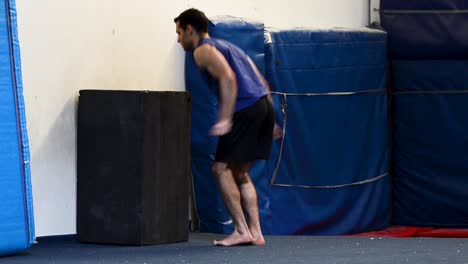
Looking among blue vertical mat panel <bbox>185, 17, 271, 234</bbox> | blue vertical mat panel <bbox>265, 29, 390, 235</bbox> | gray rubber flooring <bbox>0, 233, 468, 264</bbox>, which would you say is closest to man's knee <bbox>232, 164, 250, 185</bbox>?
gray rubber flooring <bbox>0, 233, 468, 264</bbox>

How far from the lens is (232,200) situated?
21.0 ft

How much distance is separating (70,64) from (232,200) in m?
1.34

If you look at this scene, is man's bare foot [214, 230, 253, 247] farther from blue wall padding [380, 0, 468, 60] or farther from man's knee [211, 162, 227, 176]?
blue wall padding [380, 0, 468, 60]

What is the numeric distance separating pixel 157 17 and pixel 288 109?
140cm

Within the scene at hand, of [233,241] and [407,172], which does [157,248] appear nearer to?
[233,241]

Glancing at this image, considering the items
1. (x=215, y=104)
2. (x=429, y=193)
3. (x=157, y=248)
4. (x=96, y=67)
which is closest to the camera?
(x=157, y=248)

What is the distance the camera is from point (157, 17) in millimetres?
7332

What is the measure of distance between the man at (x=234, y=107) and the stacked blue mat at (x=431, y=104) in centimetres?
293

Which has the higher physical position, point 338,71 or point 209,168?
point 338,71

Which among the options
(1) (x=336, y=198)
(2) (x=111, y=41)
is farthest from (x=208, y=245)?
(1) (x=336, y=198)

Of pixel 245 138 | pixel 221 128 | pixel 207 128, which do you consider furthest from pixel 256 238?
pixel 207 128

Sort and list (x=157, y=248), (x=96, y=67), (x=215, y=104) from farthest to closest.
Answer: (x=215, y=104), (x=96, y=67), (x=157, y=248)

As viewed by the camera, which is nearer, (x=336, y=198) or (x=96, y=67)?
(x=96, y=67)

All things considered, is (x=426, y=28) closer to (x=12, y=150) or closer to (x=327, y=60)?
(x=327, y=60)
